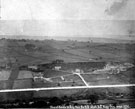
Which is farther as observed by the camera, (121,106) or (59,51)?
Result: (59,51)

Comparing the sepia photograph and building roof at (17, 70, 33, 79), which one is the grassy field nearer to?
the sepia photograph

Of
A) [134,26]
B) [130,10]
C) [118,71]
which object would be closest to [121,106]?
[118,71]

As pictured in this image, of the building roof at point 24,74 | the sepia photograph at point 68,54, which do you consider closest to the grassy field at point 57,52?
the sepia photograph at point 68,54

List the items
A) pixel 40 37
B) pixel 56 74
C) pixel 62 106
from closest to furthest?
pixel 62 106, pixel 56 74, pixel 40 37

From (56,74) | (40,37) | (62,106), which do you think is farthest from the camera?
(40,37)

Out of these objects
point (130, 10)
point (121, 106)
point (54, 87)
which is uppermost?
point (130, 10)

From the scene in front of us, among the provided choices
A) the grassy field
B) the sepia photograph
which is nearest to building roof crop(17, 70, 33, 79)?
the sepia photograph

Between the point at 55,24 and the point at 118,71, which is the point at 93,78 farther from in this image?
the point at 55,24

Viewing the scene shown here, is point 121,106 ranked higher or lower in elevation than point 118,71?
lower

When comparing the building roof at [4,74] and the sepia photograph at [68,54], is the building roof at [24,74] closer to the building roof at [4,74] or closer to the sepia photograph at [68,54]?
the sepia photograph at [68,54]
